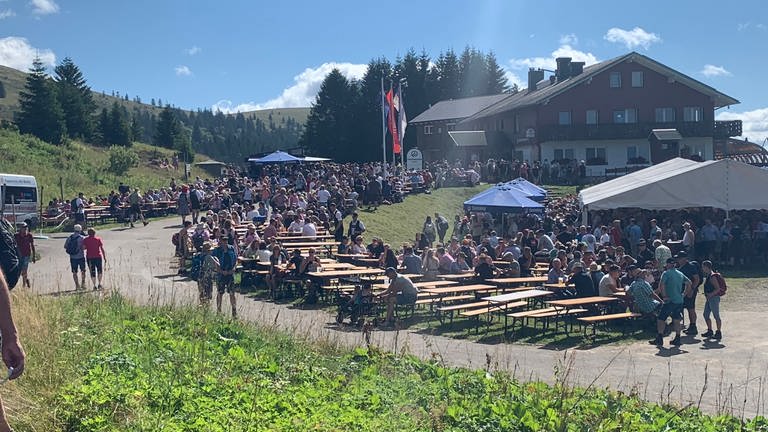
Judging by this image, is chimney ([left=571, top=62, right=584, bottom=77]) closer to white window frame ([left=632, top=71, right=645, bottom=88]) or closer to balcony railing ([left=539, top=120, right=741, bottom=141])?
white window frame ([left=632, top=71, right=645, bottom=88])

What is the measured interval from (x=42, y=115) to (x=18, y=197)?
33887 millimetres

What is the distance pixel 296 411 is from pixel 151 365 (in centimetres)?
190

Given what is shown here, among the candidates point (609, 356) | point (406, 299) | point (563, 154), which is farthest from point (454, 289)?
point (563, 154)

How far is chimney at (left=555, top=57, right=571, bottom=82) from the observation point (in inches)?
2506

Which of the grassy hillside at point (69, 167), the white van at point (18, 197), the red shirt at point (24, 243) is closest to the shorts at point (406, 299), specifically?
the red shirt at point (24, 243)

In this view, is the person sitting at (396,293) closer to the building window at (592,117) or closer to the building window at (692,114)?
the building window at (592,117)

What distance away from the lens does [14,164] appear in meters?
50.3

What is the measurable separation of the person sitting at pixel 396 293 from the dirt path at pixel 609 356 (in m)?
0.62

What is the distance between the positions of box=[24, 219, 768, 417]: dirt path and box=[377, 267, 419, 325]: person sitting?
62 centimetres

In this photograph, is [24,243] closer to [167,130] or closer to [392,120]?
[392,120]

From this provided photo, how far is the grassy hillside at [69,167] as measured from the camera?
47281mm

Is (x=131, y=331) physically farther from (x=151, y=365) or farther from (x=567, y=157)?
(x=567, y=157)

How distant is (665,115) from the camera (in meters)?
59.2

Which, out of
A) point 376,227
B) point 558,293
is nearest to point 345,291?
point 558,293
